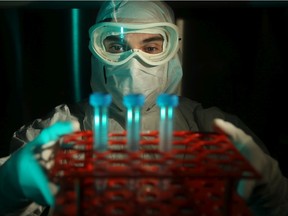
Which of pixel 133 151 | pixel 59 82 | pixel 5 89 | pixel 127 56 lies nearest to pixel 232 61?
pixel 127 56

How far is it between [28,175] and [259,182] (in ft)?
2.02

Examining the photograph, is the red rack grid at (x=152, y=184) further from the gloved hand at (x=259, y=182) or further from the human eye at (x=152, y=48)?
the human eye at (x=152, y=48)

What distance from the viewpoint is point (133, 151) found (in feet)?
2.64

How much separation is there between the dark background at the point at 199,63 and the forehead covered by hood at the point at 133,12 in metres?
0.23

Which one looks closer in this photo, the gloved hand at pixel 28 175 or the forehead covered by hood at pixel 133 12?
the gloved hand at pixel 28 175

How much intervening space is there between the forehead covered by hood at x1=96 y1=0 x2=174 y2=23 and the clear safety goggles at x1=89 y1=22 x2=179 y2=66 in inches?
2.1

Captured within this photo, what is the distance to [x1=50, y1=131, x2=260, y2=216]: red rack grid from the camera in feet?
2.14

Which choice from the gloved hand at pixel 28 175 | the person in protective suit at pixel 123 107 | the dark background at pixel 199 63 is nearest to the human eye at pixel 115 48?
the person in protective suit at pixel 123 107

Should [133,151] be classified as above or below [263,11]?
below

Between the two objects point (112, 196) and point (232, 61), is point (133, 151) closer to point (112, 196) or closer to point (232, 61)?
point (112, 196)

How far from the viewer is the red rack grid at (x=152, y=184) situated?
0.65 m

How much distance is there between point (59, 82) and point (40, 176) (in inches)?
34.1

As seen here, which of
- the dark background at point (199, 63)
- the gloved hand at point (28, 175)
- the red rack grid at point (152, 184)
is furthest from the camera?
the dark background at point (199, 63)

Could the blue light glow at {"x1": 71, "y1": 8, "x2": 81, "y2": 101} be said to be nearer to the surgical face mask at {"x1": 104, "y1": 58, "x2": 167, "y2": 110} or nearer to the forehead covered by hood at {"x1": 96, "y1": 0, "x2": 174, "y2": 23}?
the forehead covered by hood at {"x1": 96, "y1": 0, "x2": 174, "y2": 23}
